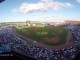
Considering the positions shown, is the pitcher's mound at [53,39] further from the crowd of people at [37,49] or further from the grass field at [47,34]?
the crowd of people at [37,49]

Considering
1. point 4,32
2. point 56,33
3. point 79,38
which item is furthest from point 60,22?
point 4,32

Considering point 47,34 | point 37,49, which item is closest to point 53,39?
point 47,34

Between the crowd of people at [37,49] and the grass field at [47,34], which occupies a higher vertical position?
the grass field at [47,34]

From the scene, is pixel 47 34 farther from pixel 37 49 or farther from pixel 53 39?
pixel 37 49

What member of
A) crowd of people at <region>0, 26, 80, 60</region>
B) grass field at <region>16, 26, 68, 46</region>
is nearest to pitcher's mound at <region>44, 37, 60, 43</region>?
grass field at <region>16, 26, 68, 46</region>

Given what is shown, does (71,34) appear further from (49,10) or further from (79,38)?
(49,10)

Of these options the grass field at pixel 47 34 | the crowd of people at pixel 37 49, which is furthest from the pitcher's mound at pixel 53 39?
the crowd of people at pixel 37 49
